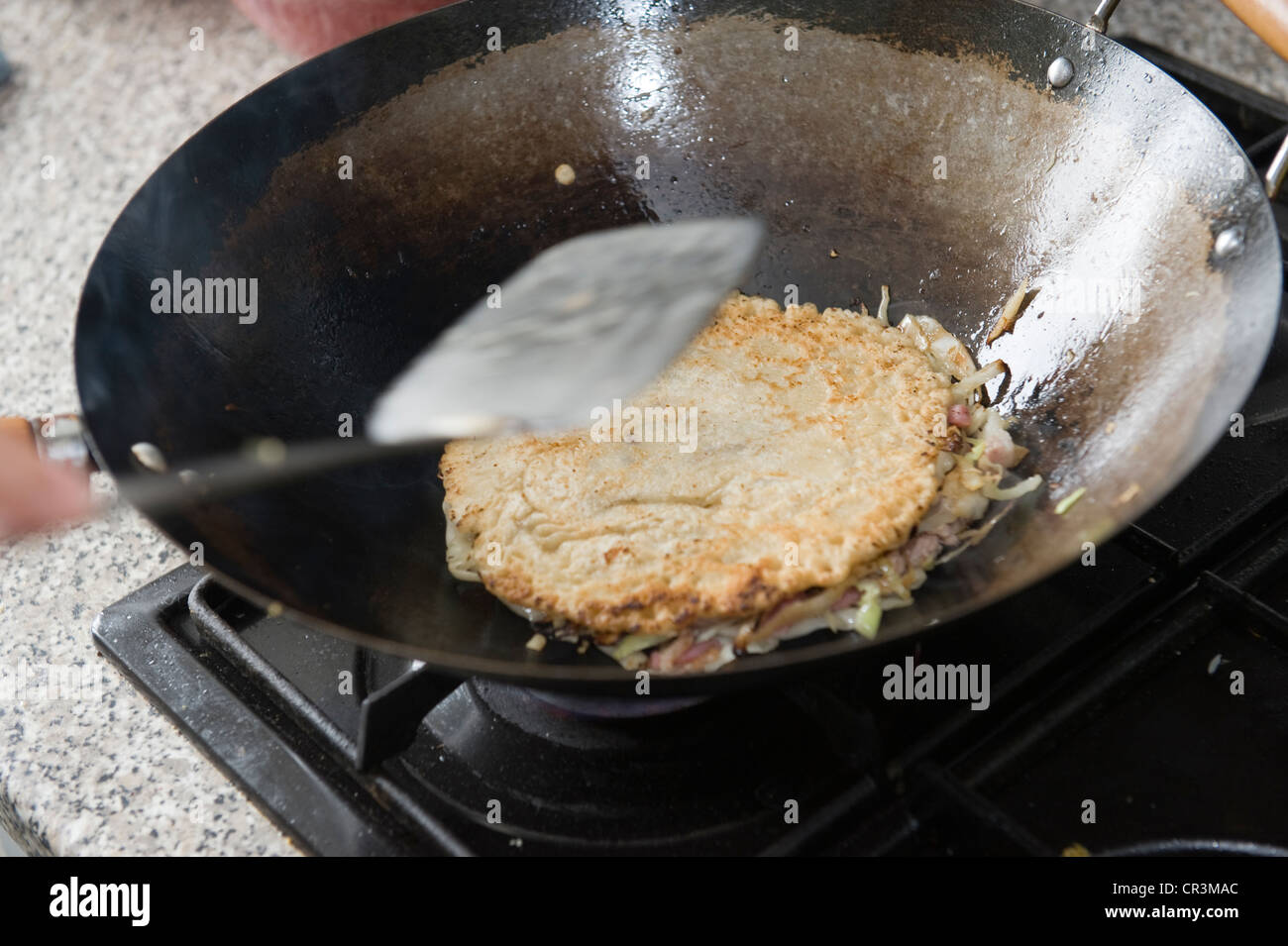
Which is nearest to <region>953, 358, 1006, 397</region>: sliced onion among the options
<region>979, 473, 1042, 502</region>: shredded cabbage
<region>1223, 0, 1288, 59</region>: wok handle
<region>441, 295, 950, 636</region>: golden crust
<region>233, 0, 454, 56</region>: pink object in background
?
<region>441, 295, 950, 636</region>: golden crust

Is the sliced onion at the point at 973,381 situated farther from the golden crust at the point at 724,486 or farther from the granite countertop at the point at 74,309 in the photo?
the granite countertop at the point at 74,309

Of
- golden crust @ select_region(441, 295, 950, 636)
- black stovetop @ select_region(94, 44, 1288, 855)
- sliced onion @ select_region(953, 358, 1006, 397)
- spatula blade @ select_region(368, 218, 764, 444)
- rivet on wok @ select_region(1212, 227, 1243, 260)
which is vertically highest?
rivet on wok @ select_region(1212, 227, 1243, 260)

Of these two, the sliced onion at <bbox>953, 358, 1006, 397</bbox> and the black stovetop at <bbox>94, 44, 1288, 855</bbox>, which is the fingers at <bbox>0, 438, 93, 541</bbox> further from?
the sliced onion at <bbox>953, 358, 1006, 397</bbox>

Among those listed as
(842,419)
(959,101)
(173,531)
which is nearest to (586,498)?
(842,419)

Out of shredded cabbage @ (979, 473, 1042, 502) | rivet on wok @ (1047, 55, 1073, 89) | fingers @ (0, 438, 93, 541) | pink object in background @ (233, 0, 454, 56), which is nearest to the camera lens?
fingers @ (0, 438, 93, 541)

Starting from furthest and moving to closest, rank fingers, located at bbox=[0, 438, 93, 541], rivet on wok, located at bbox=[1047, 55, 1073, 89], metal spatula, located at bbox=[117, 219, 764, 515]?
rivet on wok, located at bbox=[1047, 55, 1073, 89], metal spatula, located at bbox=[117, 219, 764, 515], fingers, located at bbox=[0, 438, 93, 541]

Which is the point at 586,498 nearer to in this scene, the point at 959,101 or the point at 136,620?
the point at 136,620
